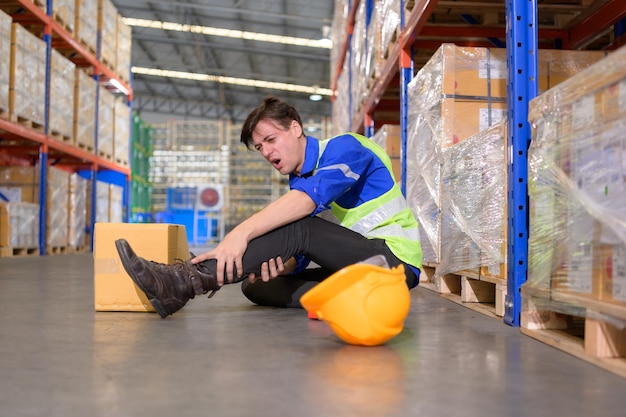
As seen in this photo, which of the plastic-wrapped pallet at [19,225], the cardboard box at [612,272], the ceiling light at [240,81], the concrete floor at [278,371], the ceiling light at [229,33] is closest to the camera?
the concrete floor at [278,371]

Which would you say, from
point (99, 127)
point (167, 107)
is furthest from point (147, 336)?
point (167, 107)

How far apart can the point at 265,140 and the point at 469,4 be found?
2.50 metres

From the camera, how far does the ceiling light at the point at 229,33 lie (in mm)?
19609

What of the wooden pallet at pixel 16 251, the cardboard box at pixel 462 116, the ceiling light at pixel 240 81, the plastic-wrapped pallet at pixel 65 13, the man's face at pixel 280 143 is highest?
the ceiling light at pixel 240 81

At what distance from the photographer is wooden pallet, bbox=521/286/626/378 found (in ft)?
6.26

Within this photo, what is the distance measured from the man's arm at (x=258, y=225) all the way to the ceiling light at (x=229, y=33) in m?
17.5

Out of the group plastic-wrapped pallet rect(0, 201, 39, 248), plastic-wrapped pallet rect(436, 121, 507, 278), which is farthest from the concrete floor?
plastic-wrapped pallet rect(0, 201, 39, 248)

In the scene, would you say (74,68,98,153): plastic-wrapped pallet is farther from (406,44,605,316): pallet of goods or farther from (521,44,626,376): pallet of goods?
(521,44,626,376): pallet of goods

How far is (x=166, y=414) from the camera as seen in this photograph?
Answer: 1405 millimetres

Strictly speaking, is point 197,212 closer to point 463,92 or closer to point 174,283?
point 463,92

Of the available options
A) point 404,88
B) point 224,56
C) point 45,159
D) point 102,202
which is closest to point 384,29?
point 404,88

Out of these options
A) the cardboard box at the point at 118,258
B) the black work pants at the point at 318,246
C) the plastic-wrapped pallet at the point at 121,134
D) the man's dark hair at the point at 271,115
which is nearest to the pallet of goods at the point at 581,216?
the black work pants at the point at 318,246

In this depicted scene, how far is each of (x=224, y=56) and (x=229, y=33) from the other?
12.8ft

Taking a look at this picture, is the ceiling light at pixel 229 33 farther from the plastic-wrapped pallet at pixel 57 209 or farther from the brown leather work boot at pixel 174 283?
the brown leather work boot at pixel 174 283
